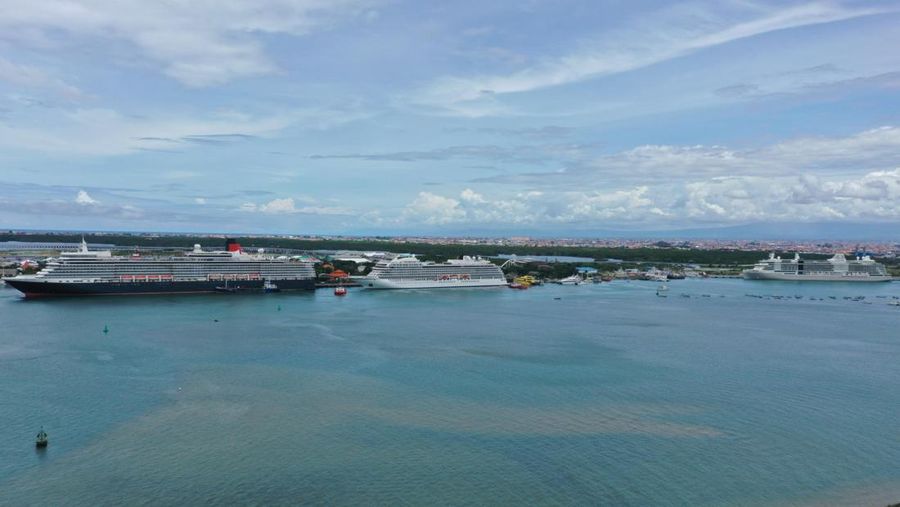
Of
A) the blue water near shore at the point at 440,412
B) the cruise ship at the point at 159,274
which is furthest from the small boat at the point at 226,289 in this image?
the blue water near shore at the point at 440,412

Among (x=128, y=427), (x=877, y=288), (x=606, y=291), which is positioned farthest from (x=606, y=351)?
(x=877, y=288)

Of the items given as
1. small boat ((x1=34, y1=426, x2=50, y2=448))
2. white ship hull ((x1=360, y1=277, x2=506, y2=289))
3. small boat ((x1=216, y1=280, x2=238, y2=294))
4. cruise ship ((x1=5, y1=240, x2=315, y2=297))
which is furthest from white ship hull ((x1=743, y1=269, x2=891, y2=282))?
small boat ((x1=34, y1=426, x2=50, y2=448))

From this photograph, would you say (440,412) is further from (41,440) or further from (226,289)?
(226,289)

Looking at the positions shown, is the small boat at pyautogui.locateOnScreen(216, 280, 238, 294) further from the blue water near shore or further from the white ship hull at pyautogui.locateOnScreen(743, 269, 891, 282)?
the white ship hull at pyautogui.locateOnScreen(743, 269, 891, 282)

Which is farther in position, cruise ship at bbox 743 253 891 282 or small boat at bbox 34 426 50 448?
cruise ship at bbox 743 253 891 282

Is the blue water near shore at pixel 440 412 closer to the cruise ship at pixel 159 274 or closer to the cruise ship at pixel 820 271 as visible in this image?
the cruise ship at pixel 159 274

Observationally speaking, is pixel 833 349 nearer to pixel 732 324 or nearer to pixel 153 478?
pixel 732 324
